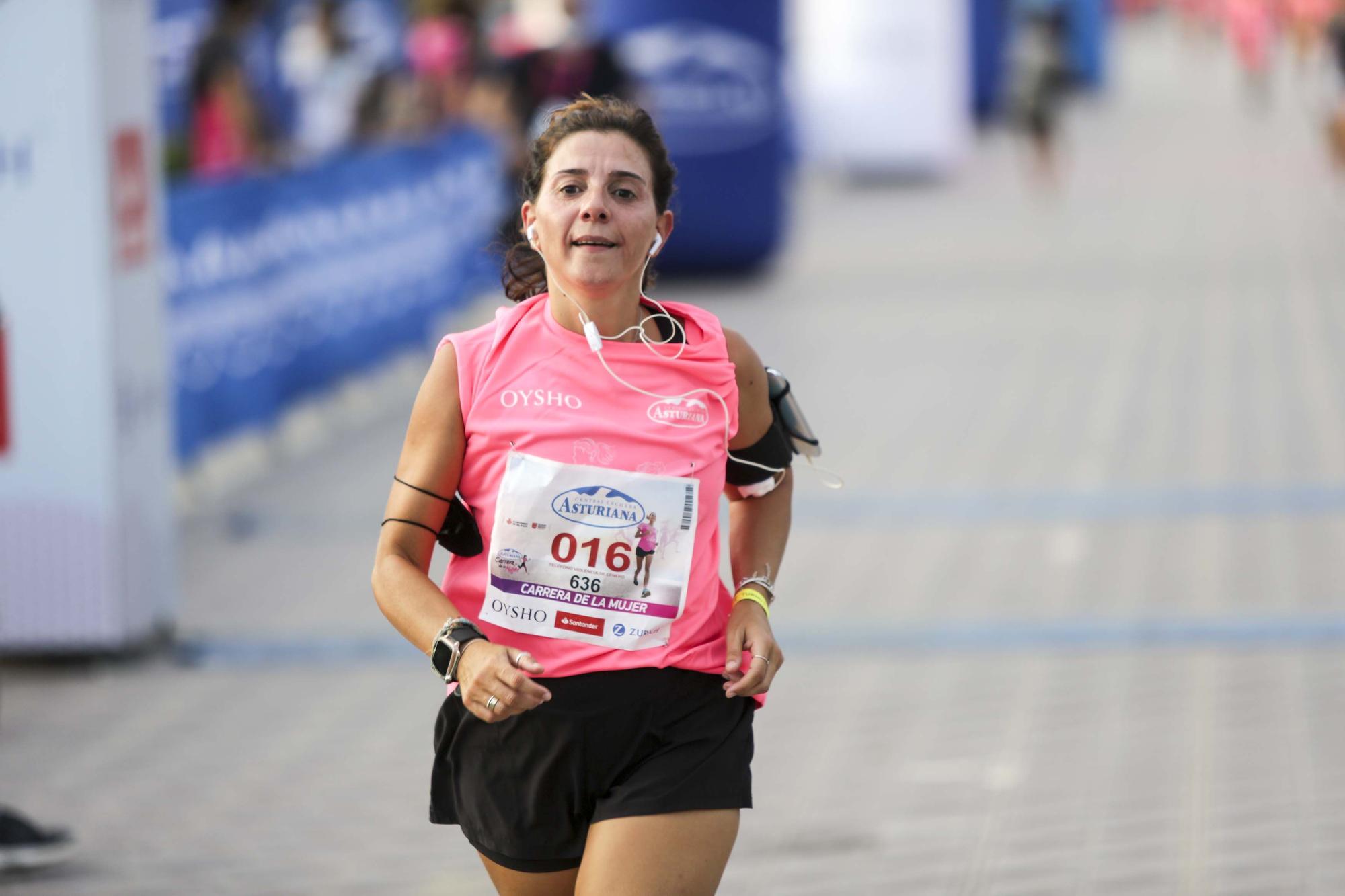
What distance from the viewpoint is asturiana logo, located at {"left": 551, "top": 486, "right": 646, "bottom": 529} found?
2.88 metres

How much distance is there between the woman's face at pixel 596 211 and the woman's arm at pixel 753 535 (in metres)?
0.27

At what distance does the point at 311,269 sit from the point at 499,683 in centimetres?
752

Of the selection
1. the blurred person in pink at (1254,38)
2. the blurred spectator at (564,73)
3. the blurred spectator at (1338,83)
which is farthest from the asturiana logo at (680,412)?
the blurred person in pink at (1254,38)

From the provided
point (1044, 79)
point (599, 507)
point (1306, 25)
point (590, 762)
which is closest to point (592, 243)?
point (599, 507)

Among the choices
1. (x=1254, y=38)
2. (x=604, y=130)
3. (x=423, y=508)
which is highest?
(x=1254, y=38)

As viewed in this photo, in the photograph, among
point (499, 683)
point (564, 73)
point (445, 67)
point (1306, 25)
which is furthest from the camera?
point (1306, 25)

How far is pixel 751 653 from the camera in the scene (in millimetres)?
2967

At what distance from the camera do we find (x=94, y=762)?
575 cm

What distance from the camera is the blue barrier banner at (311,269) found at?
8500 millimetres

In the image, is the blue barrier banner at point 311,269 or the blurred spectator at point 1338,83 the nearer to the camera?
the blue barrier banner at point 311,269

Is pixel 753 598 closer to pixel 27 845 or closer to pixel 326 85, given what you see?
pixel 27 845

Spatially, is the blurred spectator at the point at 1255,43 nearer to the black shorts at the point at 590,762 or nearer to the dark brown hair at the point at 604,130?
the dark brown hair at the point at 604,130

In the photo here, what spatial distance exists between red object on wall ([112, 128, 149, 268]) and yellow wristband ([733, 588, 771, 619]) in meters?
3.81

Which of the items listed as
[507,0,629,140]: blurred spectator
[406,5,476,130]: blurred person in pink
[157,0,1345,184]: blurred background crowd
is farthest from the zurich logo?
[507,0,629,140]: blurred spectator
